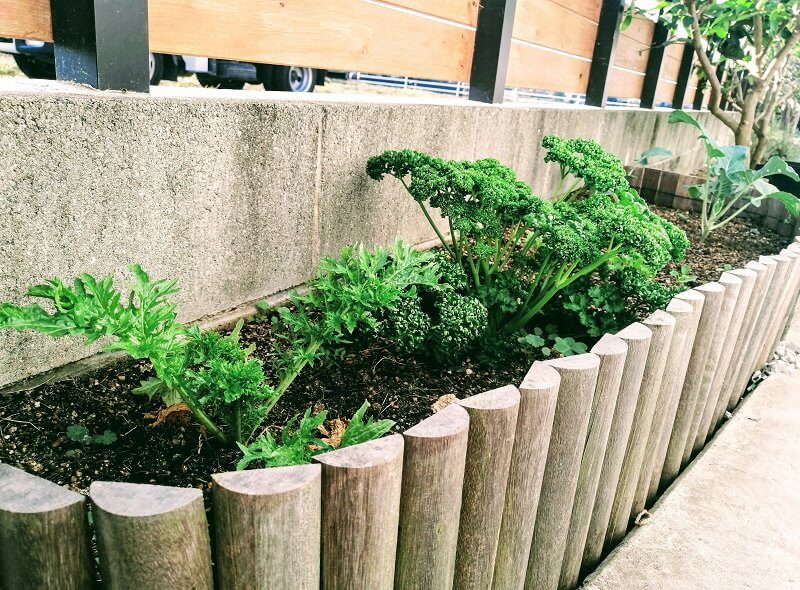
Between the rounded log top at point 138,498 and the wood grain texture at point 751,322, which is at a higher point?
the rounded log top at point 138,498

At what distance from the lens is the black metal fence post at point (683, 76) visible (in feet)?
29.4

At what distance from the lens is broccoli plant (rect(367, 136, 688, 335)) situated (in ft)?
7.95

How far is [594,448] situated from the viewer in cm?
177

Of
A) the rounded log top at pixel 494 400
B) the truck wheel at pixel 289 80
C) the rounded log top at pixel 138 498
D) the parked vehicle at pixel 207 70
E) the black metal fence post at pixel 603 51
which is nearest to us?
the rounded log top at pixel 138 498

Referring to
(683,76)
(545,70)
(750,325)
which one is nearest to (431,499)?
(750,325)

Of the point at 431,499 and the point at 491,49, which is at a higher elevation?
the point at 491,49

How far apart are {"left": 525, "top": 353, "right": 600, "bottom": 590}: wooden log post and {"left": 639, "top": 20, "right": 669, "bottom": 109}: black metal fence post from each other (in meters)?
7.17

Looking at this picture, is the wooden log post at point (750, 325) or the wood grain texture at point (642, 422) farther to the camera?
the wooden log post at point (750, 325)

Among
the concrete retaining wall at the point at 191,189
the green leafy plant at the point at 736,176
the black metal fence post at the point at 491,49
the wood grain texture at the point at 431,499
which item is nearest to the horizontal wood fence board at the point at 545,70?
the black metal fence post at the point at 491,49

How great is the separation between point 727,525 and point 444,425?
1.52 m

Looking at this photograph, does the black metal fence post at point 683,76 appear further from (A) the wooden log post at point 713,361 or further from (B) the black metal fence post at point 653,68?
(A) the wooden log post at point 713,361

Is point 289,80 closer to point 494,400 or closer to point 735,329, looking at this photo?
point 735,329

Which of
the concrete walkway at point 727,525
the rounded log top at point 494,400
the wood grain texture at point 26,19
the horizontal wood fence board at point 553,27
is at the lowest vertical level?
the concrete walkway at point 727,525

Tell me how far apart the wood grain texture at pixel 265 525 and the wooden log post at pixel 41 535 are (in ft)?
0.68
